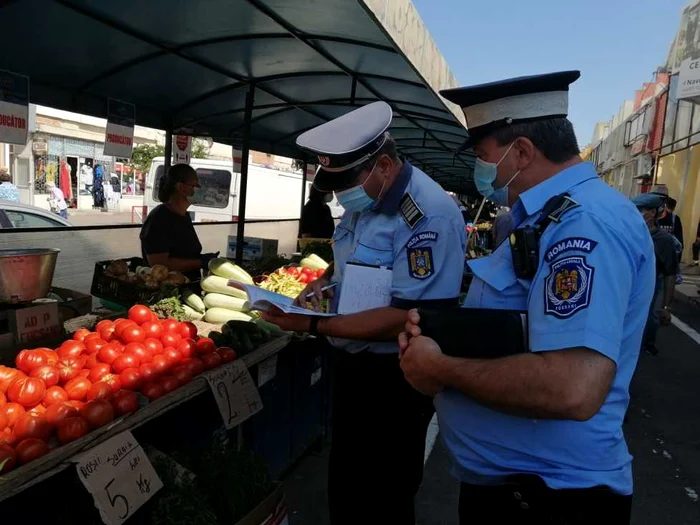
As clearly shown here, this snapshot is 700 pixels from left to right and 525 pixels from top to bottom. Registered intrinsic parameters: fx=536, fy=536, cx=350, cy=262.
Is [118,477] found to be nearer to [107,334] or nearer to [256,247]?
[107,334]

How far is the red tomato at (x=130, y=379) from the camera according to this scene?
258 cm

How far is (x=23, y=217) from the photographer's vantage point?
6.62 metres

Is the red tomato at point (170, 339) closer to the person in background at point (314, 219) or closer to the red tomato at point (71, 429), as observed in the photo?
the red tomato at point (71, 429)

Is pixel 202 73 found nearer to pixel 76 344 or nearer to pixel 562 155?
pixel 76 344

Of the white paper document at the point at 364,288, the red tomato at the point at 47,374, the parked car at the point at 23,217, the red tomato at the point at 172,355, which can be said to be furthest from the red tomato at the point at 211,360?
the parked car at the point at 23,217

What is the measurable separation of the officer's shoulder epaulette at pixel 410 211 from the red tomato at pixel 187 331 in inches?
65.8

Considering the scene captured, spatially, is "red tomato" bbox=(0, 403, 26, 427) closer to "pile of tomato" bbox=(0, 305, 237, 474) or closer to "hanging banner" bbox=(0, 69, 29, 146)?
"pile of tomato" bbox=(0, 305, 237, 474)

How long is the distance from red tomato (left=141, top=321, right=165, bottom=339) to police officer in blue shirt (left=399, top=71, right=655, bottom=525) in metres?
2.01

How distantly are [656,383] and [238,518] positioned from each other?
18.5 ft

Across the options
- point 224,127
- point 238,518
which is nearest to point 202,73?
point 224,127

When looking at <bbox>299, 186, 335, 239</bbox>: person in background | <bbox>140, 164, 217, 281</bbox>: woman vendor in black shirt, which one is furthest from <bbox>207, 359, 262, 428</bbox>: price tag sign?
<bbox>299, 186, 335, 239</bbox>: person in background

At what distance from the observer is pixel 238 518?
2297 millimetres

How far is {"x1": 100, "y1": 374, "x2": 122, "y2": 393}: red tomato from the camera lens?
8.22 feet

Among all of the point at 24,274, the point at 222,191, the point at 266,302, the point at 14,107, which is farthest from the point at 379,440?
the point at 222,191
